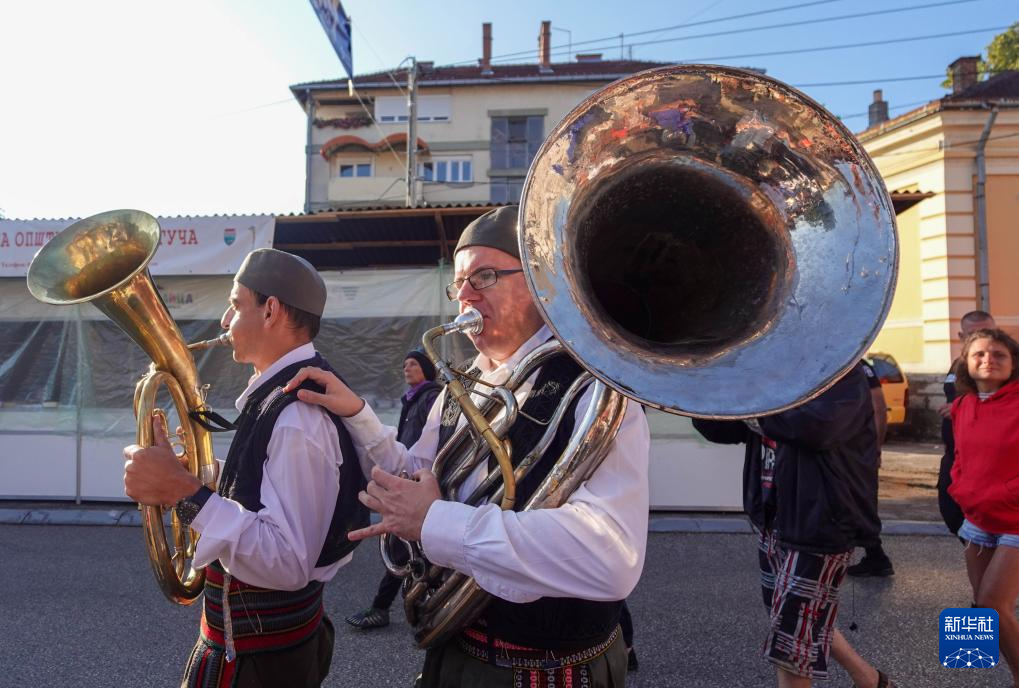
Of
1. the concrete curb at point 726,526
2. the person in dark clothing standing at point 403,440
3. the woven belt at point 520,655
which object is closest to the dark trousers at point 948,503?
the concrete curb at point 726,526

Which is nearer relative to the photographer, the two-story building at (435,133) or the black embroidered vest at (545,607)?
the black embroidered vest at (545,607)

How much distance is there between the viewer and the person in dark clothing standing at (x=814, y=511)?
7.45 ft

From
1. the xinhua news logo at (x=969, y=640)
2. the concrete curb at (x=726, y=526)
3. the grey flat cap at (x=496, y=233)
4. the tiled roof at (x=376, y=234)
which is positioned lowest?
the concrete curb at (x=726, y=526)

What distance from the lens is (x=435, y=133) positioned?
962 inches

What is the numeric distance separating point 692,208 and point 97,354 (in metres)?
6.80

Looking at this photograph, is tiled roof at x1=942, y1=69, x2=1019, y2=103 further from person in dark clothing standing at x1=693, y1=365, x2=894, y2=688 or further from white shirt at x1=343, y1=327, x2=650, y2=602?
white shirt at x1=343, y1=327, x2=650, y2=602

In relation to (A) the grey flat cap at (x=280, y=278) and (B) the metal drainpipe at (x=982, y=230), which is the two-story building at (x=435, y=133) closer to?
(B) the metal drainpipe at (x=982, y=230)

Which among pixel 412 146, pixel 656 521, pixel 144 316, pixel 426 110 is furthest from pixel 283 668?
pixel 426 110

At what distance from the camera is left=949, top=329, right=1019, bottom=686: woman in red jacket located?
2.81 m

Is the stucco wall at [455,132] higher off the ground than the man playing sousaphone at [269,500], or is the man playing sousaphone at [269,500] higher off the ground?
the stucco wall at [455,132]

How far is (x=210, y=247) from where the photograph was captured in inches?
251

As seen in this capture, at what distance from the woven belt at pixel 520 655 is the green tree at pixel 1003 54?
76.6 feet

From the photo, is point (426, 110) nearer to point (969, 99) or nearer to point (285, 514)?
point (969, 99)

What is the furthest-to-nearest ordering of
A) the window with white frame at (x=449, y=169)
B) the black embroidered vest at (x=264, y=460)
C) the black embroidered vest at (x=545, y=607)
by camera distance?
the window with white frame at (x=449, y=169) < the black embroidered vest at (x=264, y=460) < the black embroidered vest at (x=545, y=607)
